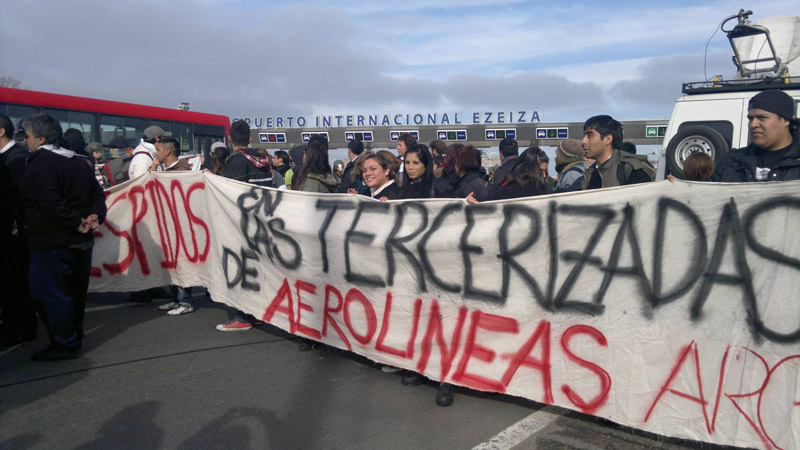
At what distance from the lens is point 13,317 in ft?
16.4

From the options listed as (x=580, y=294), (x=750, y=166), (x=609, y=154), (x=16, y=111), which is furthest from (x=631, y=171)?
(x=16, y=111)

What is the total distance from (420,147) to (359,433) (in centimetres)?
218

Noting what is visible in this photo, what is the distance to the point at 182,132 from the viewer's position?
14.9 metres

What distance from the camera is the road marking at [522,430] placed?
10.8 ft

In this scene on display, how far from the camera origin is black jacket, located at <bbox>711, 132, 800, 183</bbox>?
337 cm

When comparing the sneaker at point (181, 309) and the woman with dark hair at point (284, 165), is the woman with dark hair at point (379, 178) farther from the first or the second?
the woman with dark hair at point (284, 165)

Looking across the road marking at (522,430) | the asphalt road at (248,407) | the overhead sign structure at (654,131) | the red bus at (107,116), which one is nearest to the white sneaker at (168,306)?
the asphalt road at (248,407)

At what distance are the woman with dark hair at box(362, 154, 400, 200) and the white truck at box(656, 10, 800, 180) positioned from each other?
2.99 metres

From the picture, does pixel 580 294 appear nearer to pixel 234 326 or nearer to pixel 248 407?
pixel 248 407

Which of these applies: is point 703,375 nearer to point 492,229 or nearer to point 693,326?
point 693,326

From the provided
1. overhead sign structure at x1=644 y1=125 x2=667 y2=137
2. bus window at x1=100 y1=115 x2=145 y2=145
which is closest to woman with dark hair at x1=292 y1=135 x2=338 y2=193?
bus window at x1=100 y1=115 x2=145 y2=145

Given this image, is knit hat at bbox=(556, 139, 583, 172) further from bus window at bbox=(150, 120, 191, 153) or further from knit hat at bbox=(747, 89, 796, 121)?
bus window at bbox=(150, 120, 191, 153)

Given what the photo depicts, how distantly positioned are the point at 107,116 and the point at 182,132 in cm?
220

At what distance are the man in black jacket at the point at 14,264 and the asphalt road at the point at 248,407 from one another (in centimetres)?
17
